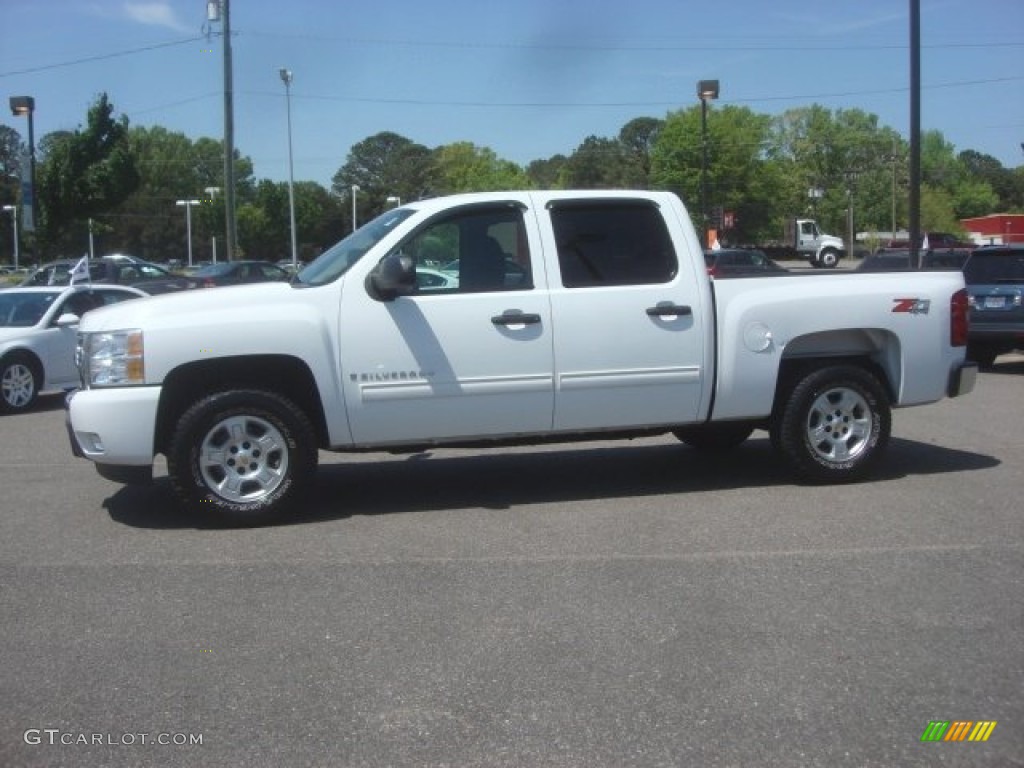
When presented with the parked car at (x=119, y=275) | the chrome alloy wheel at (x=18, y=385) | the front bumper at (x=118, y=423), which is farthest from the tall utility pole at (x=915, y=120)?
the parked car at (x=119, y=275)

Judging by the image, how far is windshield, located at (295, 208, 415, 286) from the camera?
7113 millimetres

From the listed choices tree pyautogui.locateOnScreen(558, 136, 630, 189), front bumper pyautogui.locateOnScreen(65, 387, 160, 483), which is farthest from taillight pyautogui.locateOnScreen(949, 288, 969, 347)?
tree pyautogui.locateOnScreen(558, 136, 630, 189)

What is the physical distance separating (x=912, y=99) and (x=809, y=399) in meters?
14.9

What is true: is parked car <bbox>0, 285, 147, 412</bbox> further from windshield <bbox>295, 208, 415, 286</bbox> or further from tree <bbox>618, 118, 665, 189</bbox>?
tree <bbox>618, 118, 665, 189</bbox>

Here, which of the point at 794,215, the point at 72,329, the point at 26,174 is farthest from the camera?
the point at 794,215

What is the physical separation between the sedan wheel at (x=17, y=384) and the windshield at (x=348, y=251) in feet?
22.6

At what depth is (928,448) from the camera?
9391 millimetres

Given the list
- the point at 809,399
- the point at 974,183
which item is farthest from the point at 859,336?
the point at 974,183

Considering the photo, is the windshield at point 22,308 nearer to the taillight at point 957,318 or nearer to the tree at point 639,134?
the taillight at point 957,318

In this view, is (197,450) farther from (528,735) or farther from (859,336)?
(859,336)

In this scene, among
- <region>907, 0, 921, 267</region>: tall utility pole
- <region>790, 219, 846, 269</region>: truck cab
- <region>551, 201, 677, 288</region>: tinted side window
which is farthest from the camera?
<region>790, 219, 846, 269</region>: truck cab

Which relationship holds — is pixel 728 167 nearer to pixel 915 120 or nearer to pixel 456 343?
pixel 915 120

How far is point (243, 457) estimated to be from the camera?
687 centimetres

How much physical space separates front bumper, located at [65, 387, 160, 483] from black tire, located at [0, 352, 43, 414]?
698 cm
